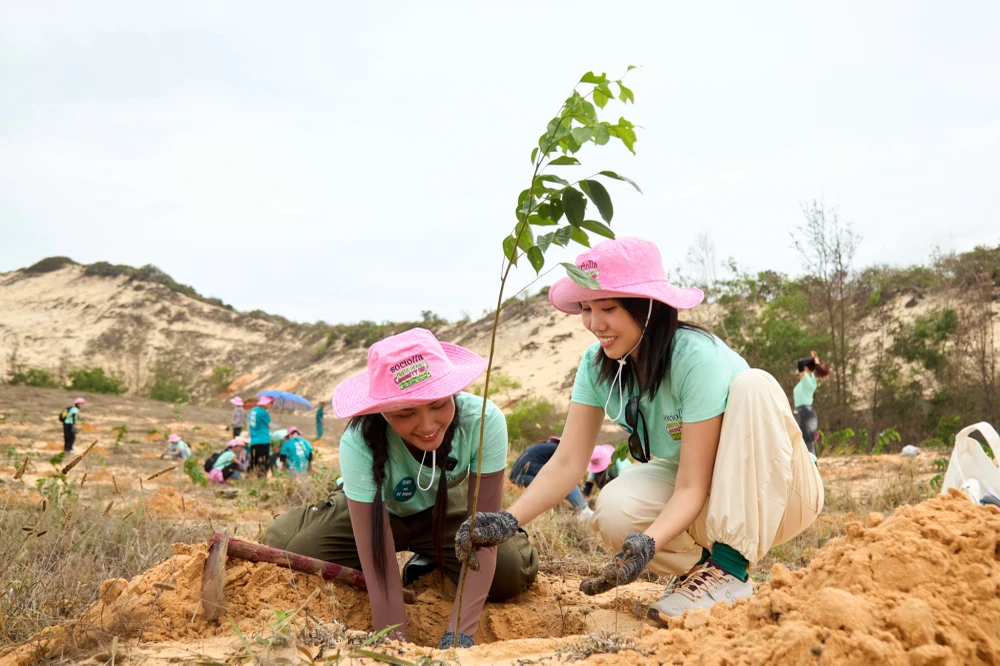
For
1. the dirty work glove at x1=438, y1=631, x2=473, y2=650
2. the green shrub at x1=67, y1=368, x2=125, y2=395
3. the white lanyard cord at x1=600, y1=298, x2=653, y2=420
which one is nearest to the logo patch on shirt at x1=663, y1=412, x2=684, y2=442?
the white lanyard cord at x1=600, y1=298, x2=653, y2=420

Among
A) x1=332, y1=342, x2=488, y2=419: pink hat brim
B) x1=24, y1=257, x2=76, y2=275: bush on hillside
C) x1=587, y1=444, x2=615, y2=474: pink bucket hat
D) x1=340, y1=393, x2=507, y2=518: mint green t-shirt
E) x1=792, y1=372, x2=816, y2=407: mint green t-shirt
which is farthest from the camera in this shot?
x1=24, y1=257, x2=76, y2=275: bush on hillside

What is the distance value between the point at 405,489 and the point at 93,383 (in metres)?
23.8

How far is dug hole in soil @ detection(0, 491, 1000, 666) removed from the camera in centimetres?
131

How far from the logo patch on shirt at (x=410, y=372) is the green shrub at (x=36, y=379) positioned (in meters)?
24.6

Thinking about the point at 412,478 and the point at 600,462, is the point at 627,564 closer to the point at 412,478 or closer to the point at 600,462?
the point at 412,478

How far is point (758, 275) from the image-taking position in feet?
49.8

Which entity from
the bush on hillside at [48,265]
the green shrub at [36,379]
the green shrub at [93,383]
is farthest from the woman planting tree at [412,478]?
the bush on hillside at [48,265]

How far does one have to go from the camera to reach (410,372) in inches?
90.8

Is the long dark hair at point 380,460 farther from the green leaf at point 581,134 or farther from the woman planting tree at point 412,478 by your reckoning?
the green leaf at point 581,134

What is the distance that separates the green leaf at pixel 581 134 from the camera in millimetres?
1654

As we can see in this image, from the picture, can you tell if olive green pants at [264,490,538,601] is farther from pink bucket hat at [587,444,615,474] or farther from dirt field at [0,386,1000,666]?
pink bucket hat at [587,444,615,474]

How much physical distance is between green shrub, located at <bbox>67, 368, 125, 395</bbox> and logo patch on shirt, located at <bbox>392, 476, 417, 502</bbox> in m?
23.6

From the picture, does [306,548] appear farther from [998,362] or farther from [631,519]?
[998,362]

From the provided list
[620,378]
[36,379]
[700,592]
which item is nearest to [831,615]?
[700,592]
